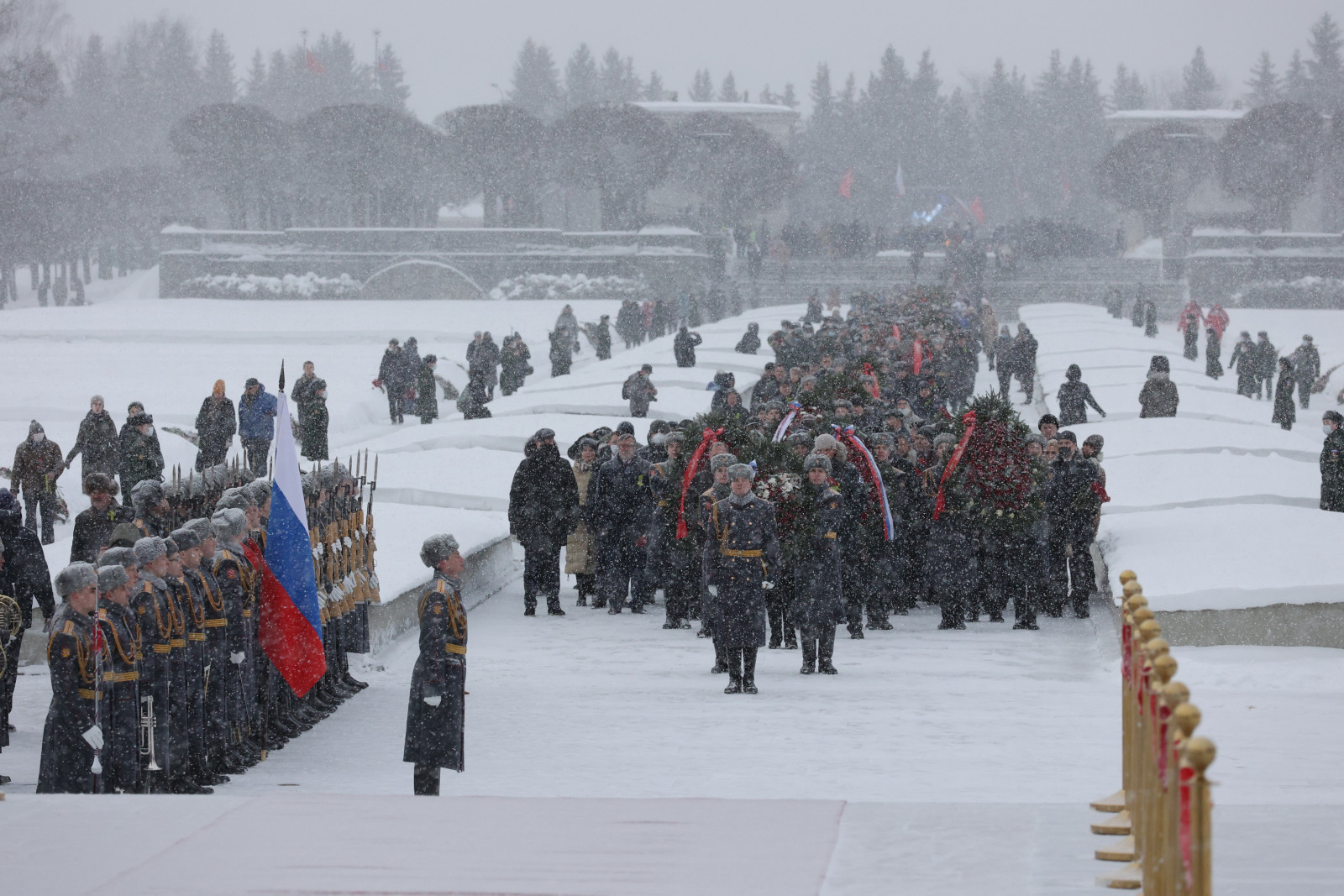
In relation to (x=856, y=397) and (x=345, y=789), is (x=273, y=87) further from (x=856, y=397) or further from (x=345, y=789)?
(x=345, y=789)

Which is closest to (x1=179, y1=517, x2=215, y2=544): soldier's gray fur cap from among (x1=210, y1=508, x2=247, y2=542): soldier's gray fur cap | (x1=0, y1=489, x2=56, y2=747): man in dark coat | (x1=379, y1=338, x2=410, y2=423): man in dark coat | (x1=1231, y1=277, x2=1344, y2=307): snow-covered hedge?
(x1=210, y1=508, x2=247, y2=542): soldier's gray fur cap

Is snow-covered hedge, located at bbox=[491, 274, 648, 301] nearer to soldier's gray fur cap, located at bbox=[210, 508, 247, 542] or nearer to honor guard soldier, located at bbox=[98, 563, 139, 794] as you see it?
soldier's gray fur cap, located at bbox=[210, 508, 247, 542]

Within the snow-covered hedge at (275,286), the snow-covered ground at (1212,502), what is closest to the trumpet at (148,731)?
the snow-covered ground at (1212,502)

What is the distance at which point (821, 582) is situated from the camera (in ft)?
36.8

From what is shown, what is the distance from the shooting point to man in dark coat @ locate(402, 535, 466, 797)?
762 cm

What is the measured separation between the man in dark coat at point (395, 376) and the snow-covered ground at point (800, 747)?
645cm

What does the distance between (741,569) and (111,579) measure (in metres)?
4.11

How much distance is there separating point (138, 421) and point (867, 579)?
302 inches

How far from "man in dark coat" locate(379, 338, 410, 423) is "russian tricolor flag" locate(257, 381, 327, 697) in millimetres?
18433

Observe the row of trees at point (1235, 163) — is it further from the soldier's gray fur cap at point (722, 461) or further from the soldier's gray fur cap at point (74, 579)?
the soldier's gray fur cap at point (74, 579)

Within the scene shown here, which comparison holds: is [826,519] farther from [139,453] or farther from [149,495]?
[139,453]

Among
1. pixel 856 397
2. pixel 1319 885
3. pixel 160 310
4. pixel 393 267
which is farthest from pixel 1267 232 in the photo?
pixel 1319 885

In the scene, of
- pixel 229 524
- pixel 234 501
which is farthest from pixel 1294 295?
pixel 229 524

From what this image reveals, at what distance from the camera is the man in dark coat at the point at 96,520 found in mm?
11109
